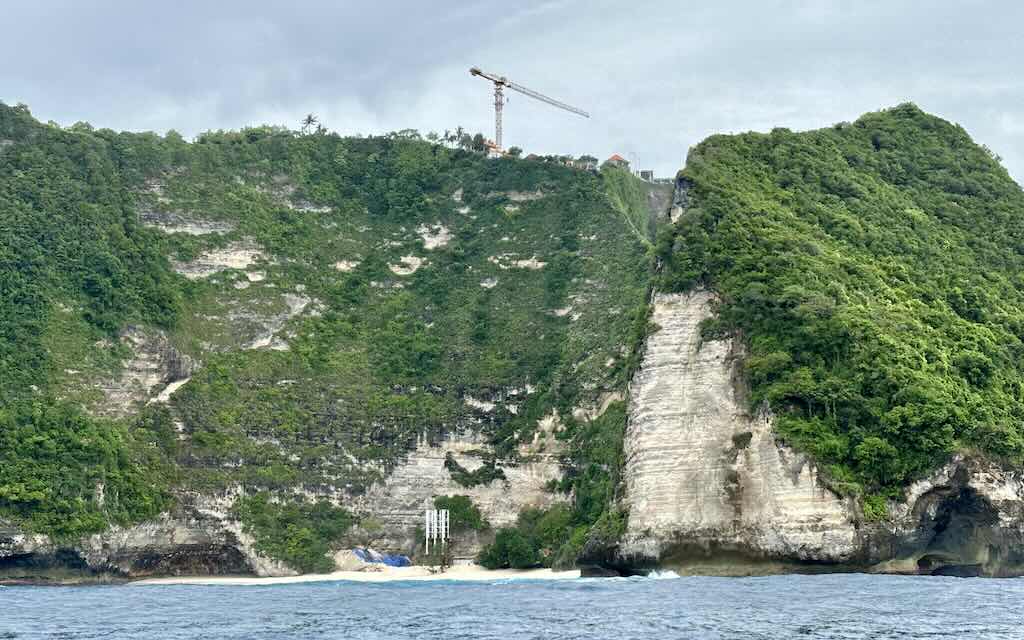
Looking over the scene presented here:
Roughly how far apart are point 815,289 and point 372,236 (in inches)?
1725

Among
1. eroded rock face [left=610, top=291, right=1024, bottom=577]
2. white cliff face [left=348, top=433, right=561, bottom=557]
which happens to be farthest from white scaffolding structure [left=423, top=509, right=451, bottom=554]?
eroded rock face [left=610, top=291, right=1024, bottom=577]

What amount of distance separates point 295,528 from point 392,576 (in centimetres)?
687

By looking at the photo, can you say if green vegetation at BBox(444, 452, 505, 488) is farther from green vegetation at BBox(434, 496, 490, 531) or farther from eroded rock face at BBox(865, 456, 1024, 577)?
eroded rock face at BBox(865, 456, 1024, 577)

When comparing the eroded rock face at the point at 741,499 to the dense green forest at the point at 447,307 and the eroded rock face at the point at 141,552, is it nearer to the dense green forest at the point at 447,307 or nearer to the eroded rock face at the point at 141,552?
the dense green forest at the point at 447,307

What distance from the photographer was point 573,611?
214 feet

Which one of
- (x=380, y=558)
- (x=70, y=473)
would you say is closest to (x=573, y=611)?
(x=380, y=558)

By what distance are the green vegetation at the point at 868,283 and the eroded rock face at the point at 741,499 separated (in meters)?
1.26

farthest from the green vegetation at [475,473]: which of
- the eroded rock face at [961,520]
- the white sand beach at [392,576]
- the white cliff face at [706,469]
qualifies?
the eroded rock face at [961,520]

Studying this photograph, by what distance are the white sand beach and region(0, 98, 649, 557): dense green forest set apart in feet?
8.56

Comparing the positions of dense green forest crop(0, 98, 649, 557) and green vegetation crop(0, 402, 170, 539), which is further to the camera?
dense green forest crop(0, 98, 649, 557)

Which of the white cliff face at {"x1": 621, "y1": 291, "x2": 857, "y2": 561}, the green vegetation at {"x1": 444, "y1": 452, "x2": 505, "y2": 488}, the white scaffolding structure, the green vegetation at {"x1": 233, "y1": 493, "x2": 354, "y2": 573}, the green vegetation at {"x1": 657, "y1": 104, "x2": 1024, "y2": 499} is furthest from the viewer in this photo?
the green vegetation at {"x1": 444, "y1": 452, "x2": 505, "y2": 488}

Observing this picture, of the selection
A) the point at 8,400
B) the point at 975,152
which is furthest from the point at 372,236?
the point at 975,152

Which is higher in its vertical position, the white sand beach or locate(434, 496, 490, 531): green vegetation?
locate(434, 496, 490, 531): green vegetation

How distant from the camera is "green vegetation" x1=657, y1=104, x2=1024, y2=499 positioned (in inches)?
3332
